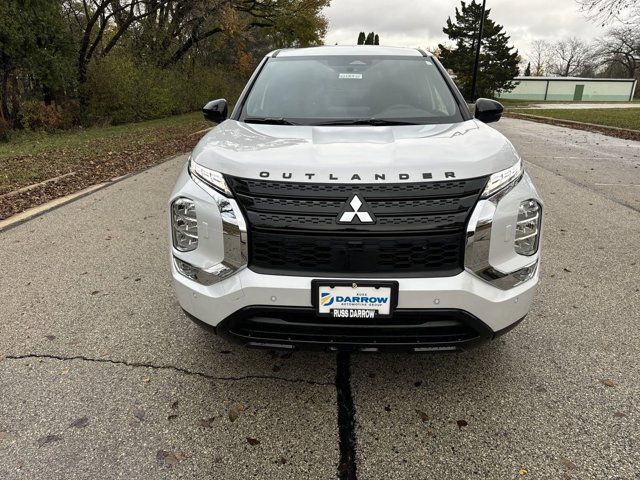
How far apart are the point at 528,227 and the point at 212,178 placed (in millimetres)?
1570

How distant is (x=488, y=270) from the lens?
7.49 feet

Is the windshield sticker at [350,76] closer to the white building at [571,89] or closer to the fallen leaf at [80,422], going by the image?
the fallen leaf at [80,422]

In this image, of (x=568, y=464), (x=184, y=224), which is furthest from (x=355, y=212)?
(x=568, y=464)

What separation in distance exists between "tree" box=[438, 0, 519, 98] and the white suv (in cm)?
4520

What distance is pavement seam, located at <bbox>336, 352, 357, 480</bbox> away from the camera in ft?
6.93

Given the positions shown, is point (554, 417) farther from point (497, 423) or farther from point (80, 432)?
point (80, 432)

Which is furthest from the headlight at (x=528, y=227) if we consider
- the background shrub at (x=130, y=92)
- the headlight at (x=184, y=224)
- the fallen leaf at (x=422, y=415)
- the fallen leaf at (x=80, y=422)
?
the background shrub at (x=130, y=92)

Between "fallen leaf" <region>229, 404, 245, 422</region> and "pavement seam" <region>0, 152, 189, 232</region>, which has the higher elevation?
"fallen leaf" <region>229, 404, 245, 422</region>

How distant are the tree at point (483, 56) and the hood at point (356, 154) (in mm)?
44801

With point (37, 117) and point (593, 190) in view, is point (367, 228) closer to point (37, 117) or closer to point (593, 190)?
point (593, 190)

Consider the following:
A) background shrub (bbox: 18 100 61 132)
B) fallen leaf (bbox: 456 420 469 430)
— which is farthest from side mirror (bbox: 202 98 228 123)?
background shrub (bbox: 18 100 61 132)

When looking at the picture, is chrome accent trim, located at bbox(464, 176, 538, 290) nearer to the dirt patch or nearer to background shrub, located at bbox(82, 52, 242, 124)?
the dirt patch

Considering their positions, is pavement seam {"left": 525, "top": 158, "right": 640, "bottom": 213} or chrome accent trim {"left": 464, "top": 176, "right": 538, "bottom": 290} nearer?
chrome accent trim {"left": 464, "top": 176, "right": 538, "bottom": 290}

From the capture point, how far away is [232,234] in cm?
228
